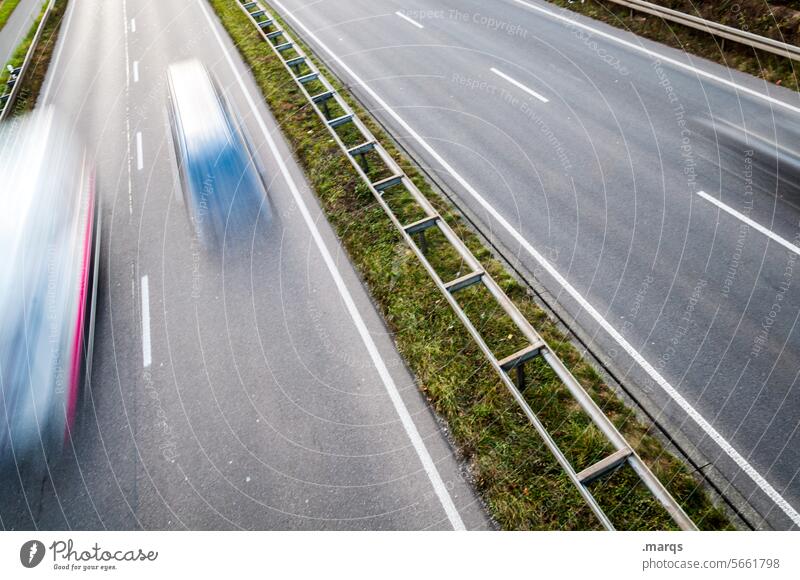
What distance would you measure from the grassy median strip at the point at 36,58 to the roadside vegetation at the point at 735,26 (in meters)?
23.4

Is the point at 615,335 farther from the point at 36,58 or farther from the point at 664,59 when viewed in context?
the point at 36,58

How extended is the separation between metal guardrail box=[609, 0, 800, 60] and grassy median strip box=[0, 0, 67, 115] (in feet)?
77.8

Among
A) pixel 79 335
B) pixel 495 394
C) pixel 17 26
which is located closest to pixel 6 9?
pixel 17 26

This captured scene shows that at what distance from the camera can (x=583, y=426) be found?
7984 mm

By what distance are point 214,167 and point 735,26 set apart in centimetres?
1604

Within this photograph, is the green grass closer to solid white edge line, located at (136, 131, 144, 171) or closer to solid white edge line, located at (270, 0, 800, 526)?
solid white edge line, located at (136, 131, 144, 171)

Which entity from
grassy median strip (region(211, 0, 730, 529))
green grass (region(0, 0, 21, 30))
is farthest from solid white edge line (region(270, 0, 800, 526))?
green grass (region(0, 0, 21, 30))

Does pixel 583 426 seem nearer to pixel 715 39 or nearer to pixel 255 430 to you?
pixel 255 430

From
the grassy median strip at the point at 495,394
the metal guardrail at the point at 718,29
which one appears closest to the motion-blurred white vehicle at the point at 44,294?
the grassy median strip at the point at 495,394

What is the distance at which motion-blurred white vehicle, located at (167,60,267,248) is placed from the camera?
42.9 feet

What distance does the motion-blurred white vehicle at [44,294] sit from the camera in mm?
9219

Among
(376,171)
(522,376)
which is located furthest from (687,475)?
(376,171)

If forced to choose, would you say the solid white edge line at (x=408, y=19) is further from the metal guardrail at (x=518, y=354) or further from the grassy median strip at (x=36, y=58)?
the grassy median strip at (x=36, y=58)
